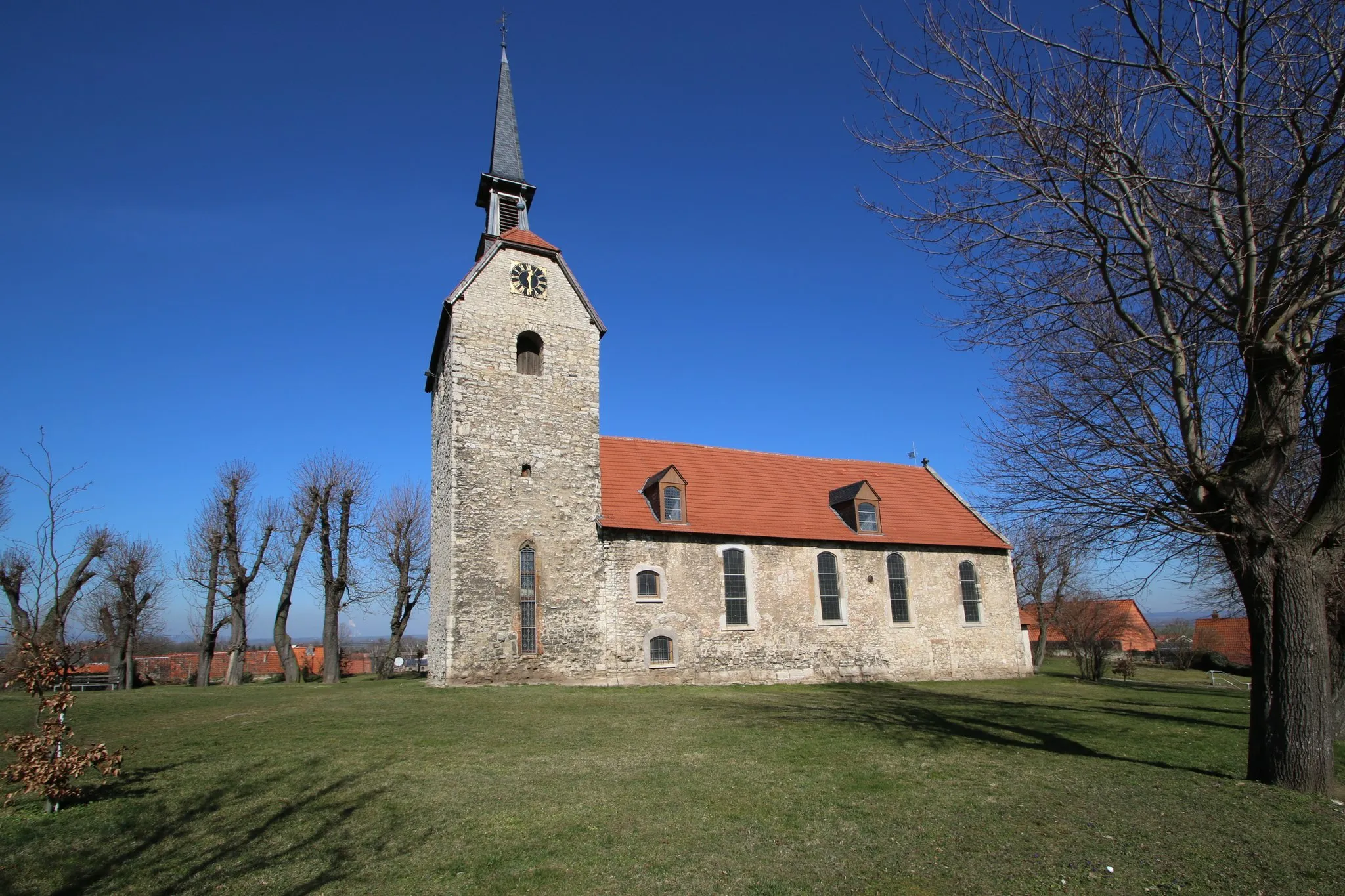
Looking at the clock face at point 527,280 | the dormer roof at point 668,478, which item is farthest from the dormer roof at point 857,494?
the clock face at point 527,280

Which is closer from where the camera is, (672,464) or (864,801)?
(864,801)

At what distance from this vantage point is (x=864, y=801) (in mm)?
8008

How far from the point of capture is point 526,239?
2072 cm

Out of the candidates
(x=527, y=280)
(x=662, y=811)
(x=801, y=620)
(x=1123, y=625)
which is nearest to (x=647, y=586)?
(x=801, y=620)

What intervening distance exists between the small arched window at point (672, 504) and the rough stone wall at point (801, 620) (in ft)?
1.99

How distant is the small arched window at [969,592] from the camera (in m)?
23.8

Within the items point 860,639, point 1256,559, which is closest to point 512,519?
point 860,639

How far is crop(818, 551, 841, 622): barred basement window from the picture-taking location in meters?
21.7

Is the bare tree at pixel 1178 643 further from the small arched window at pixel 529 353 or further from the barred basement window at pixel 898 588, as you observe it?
the small arched window at pixel 529 353

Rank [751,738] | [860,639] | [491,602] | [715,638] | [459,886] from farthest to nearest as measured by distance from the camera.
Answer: [860,639]
[715,638]
[491,602]
[751,738]
[459,886]

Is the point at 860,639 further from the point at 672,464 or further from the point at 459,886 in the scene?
the point at 459,886

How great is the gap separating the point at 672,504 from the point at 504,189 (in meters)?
11.5

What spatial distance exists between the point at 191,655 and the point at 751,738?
3151 centimetres

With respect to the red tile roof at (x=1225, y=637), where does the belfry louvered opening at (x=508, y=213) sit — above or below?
above
